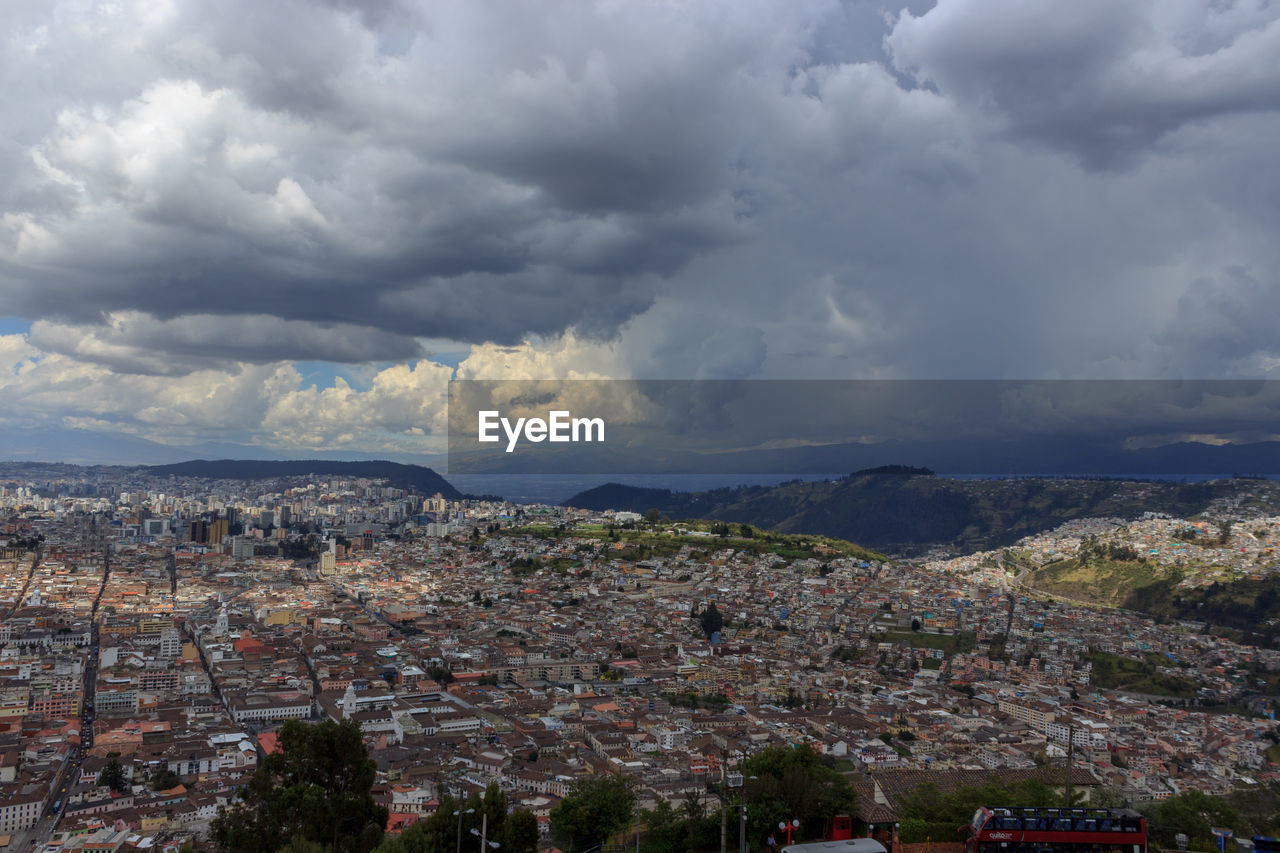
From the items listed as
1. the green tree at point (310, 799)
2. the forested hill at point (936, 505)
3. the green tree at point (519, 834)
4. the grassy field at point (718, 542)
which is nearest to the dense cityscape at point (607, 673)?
the grassy field at point (718, 542)

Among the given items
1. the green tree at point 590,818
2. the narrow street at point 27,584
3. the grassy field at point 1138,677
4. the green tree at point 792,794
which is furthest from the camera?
the narrow street at point 27,584

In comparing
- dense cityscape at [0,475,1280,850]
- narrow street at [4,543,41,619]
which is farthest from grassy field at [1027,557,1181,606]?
narrow street at [4,543,41,619]

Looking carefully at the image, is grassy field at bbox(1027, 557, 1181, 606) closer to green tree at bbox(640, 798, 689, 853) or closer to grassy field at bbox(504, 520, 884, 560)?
grassy field at bbox(504, 520, 884, 560)

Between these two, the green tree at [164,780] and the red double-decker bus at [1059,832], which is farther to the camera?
the green tree at [164,780]

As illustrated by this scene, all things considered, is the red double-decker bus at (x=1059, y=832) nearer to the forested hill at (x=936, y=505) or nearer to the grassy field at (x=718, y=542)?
the grassy field at (x=718, y=542)

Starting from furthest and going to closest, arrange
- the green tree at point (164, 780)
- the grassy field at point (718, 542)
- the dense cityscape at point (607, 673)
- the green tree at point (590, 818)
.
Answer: the grassy field at point (718, 542)
the green tree at point (164, 780)
the dense cityscape at point (607, 673)
the green tree at point (590, 818)

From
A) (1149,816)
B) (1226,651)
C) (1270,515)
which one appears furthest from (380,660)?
(1270,515)

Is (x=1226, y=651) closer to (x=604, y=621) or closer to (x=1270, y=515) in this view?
(x=604, y=621)
